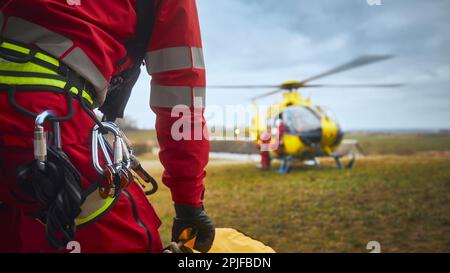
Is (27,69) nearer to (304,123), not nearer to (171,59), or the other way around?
(171,59)

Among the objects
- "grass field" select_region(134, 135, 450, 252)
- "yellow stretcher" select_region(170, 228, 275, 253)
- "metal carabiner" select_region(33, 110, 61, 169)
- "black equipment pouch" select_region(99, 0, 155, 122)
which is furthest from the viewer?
"grass field" select_region(134, 135, 450, 252)

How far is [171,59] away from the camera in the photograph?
112 cm

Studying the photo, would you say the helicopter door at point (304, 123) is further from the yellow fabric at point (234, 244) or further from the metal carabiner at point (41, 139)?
the metal carabiner at point (41, 139)

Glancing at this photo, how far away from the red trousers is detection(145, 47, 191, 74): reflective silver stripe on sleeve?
1.01 ft

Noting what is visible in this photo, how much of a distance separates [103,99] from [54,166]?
0.96 ft

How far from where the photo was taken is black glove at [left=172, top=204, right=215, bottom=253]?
3.98ft

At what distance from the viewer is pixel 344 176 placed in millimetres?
9727

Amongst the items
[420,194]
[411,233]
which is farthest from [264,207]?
[420,194]

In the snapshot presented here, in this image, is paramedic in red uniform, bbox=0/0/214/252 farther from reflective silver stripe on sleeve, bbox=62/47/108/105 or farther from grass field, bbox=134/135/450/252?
Result: grass field, bbox=134/135/450/252

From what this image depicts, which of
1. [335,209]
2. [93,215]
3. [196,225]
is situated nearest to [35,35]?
[93,215]

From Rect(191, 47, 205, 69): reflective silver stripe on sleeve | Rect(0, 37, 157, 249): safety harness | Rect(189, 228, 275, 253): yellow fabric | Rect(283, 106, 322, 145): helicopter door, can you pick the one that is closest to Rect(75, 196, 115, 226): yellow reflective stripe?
Rect(0, 37, 157, 249): safety harness

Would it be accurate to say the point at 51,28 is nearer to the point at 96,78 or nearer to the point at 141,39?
the point at 96,78

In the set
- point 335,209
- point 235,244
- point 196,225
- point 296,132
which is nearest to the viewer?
point 196,225
